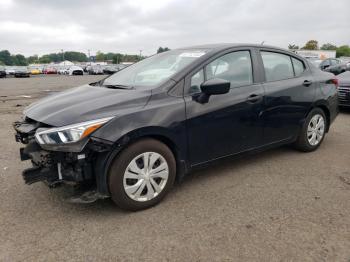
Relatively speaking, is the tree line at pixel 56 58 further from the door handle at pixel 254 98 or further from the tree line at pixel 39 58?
the door handle at pixel 254 98

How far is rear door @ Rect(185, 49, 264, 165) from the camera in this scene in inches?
132

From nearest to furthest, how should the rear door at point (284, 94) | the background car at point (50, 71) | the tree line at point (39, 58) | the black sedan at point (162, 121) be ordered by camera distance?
the black sedan at point (162, 121) < the rear door at point (284, 94) < the background car at point (50, 71) < the tree line at point (39, 58)

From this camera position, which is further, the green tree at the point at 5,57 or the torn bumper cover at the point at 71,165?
the green tree at the point at 5,57

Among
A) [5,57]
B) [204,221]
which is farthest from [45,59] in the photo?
[204,221]

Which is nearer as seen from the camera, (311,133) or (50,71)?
(311,133)

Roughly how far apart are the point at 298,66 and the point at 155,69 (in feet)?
7.03

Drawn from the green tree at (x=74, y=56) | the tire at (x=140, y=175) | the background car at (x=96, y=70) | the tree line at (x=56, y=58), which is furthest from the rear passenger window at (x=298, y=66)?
the green tree at (x=74, y=56)

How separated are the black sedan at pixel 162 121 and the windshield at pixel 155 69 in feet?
0.07

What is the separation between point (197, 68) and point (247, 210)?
60.0 inches

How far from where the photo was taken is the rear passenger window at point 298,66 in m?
4.56

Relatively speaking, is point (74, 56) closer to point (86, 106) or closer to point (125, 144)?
point (86, 106)

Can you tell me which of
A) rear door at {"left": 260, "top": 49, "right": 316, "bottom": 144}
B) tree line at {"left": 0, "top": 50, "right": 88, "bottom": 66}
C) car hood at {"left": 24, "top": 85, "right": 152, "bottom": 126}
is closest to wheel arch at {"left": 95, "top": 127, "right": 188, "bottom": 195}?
car hood at {"left": 24, "top": 85, "right": 152, "bottom": 126}

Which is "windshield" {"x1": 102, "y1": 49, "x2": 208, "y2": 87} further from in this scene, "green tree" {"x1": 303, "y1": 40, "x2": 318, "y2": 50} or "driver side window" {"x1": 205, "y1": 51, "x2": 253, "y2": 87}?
"green tree" {"x1": 303, "y1": 40, "x2": 318, "y2": 50}

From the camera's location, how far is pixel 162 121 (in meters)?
3.08
